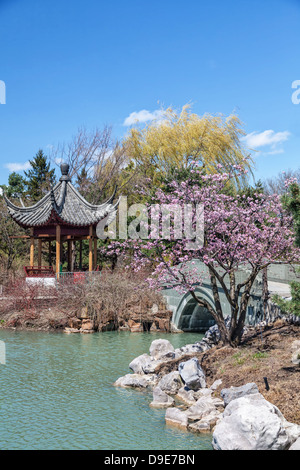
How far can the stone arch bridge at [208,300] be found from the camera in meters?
14.7

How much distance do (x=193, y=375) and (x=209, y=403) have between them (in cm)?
148

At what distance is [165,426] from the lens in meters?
9.01

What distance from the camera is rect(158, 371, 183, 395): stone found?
1119cm

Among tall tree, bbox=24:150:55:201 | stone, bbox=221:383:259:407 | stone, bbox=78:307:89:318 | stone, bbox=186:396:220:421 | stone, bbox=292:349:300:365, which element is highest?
tall tree, bbox=24:150:55:201

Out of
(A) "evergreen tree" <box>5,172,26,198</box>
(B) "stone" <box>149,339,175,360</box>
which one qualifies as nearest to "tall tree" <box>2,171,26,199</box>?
(A) "evergreen tree" <box>5,172,26,198</box>

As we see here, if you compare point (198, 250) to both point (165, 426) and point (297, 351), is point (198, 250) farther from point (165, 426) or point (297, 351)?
point (165, 426)

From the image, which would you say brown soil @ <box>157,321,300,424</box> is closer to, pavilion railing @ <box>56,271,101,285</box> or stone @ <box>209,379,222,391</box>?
stone @ <box>209,379,222,391</box>

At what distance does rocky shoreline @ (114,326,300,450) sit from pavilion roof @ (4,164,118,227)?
12123mm

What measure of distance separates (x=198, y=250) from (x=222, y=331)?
89.1 inches

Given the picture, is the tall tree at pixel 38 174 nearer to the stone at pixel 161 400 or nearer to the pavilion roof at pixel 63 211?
the pavilion roof at pixel 63 211

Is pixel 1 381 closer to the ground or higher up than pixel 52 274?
closer to the ground
